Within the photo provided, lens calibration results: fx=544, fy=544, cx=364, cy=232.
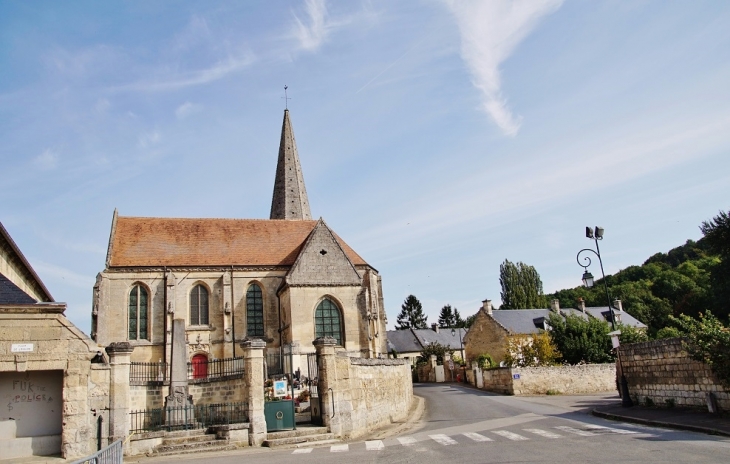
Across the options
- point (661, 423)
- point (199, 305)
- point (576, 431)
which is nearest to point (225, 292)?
point (199, 305)

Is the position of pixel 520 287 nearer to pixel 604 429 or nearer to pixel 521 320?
pixel 521 320

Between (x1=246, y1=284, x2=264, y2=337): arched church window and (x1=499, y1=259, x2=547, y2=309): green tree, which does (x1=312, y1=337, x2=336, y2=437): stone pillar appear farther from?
(x1=499, y1=259, x2=547, y2=309): green tree

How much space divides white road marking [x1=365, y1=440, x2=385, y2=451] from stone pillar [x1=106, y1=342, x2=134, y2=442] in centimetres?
621

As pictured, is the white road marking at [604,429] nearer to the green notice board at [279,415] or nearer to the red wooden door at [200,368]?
the green notice board at [279,415]

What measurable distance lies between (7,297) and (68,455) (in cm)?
416

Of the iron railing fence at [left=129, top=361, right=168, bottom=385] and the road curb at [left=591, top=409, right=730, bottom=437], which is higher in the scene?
the iron railing fence at [left=129, top=361, right=168, bottom=385]

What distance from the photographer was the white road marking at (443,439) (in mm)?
13181

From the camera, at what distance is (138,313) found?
2905cm

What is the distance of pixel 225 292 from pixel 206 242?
3756 mm

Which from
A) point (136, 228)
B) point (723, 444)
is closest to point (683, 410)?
point (723, 444)

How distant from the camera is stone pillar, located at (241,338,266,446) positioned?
49.8 feet

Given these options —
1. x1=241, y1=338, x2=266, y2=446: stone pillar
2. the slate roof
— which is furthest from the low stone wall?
the slate roof

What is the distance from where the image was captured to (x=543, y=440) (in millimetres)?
12711

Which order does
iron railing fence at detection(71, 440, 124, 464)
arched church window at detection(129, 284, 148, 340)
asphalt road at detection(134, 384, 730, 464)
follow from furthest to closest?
arched church window at detection(129, 284, 148, 340) → asphalt road at detection(134, 384, 730, 464) → iron railing fence at detection(71, 440, 124, 464)
